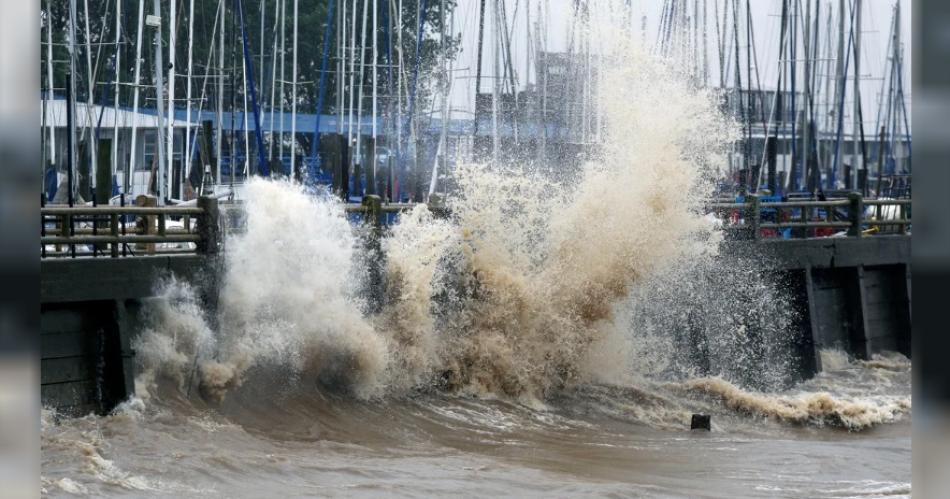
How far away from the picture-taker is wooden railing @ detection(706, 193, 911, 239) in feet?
62.1

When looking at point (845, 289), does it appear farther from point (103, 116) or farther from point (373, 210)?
point (103, 116)

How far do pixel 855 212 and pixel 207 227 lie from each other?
12331 millimetres

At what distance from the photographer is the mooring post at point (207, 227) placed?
13.2 m

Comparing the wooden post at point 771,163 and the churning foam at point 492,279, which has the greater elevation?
the wooden post at point 771,163

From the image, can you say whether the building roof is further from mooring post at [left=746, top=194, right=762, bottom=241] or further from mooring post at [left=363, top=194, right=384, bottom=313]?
mooring post at [left=746, top=194, right=762, bottom=241]

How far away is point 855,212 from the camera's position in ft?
68.6

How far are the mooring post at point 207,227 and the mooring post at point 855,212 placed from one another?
1209 cm

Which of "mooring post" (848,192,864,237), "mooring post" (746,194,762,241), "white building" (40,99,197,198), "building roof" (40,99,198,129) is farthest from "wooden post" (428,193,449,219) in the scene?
"building roof" (40,99,198,129)

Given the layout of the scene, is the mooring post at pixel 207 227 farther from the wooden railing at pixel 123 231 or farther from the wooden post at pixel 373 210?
the wooden post at pixel 373 210

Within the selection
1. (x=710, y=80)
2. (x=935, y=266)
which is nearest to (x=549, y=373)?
(x=710, y=80)

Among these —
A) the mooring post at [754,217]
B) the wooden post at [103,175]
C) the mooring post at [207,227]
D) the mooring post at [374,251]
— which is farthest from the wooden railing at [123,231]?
the mooring post at [754,217]

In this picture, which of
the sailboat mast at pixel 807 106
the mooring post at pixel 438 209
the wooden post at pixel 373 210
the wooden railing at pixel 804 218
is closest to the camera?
the wooden post at pixel 373 210

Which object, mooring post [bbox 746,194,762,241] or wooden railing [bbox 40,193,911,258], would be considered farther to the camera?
mooring post [bbox 746,194,762,241]

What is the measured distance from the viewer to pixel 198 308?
12906mm
